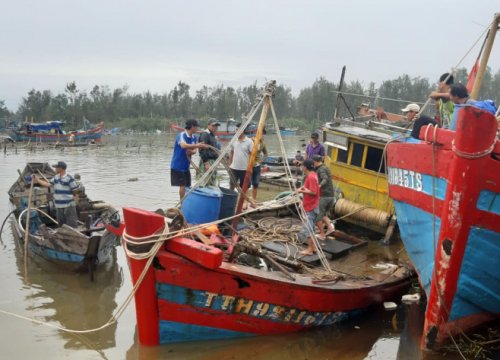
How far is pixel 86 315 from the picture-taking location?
6211 millimetres

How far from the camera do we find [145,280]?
4566 millimetres

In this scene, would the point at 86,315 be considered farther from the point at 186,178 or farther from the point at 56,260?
the point at 186,178

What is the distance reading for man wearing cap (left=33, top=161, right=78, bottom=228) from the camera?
7773 millimetres

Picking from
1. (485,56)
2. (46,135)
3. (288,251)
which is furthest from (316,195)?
(46,135)

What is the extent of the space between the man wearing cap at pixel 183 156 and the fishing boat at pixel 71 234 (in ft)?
4.18

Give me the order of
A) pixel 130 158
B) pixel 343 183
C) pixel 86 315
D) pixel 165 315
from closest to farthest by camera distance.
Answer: pixel 165 315 < pixel 86 315 < pixel 343 183 < pixel 130 158

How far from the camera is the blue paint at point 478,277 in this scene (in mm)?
4473

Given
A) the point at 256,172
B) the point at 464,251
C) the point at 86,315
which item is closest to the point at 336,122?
the point at 256,172

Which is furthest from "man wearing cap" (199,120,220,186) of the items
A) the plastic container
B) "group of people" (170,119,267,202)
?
the plastic container

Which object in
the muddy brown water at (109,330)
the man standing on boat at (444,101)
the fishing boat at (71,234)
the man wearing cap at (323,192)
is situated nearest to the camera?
the muddy brown water at (109,330)

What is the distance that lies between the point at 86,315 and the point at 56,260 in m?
1.64

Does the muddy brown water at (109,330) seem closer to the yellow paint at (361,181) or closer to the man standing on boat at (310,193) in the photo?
the man standing on boat at (310,193)

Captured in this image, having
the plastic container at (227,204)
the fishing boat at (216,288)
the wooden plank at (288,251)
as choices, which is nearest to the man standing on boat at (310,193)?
the wooden plank at (288,251)

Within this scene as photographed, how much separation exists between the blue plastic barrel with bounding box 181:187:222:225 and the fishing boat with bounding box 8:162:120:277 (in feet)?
3.57
